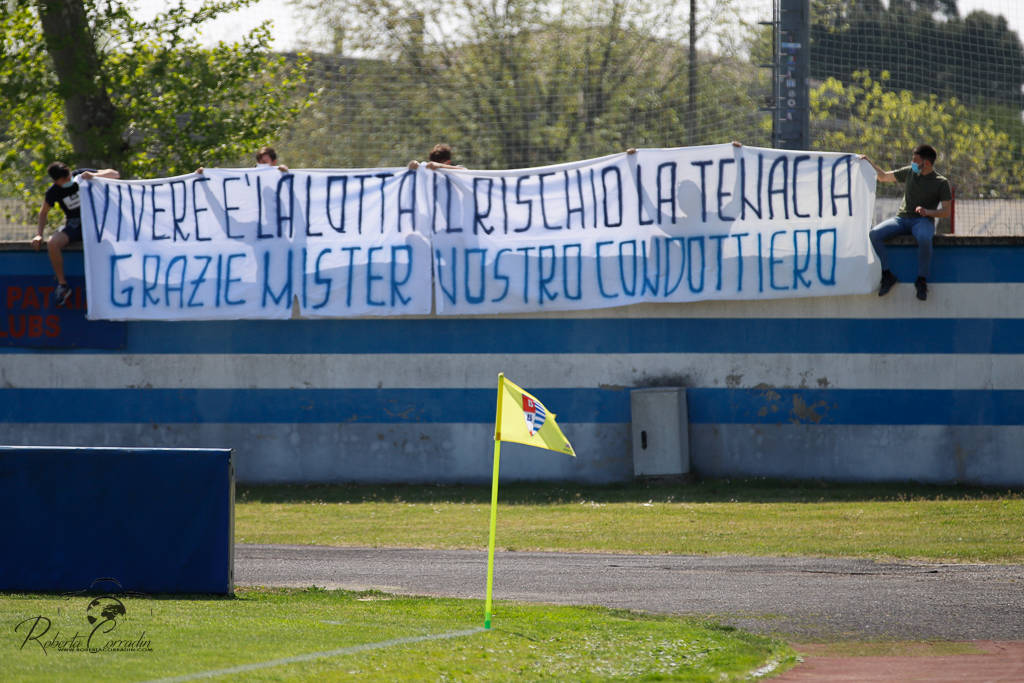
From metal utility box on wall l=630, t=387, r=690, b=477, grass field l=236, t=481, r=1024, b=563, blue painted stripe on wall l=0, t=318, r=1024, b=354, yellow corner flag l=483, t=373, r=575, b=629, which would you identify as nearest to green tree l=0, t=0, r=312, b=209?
blue painted stripe on wall l=0, t=318, r=1024, b=354

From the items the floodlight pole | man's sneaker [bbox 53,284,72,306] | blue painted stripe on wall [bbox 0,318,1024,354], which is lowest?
blue painted stripe on wall [bbox 0,318,1024,354]

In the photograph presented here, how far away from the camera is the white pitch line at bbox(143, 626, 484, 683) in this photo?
6.75m

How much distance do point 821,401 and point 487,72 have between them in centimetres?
1413

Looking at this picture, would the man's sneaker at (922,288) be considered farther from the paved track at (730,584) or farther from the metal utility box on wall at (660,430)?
the paved track at (730,584)

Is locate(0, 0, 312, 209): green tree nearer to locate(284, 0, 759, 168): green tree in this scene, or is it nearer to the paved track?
locate(284, 0, 759, 168): green tree

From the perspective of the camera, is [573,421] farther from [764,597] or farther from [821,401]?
[764,597]

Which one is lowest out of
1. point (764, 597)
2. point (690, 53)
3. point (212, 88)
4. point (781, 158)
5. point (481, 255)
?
point (764, 597)

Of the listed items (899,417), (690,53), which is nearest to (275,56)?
(690,53)

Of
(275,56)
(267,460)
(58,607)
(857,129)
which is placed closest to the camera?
(58,607)

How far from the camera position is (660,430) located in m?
15.9

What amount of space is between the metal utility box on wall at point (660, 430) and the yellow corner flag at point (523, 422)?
22.8ft

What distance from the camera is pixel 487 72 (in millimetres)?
27656

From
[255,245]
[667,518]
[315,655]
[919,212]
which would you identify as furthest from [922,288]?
[315,655]

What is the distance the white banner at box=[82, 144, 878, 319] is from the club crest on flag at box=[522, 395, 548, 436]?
7.17 m
